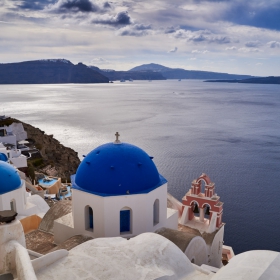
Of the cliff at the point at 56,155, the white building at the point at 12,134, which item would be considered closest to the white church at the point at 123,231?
the white building at the point at 12,134

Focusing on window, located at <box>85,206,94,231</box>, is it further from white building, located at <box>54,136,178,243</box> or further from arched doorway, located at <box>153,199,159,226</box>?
arched doorway, located at <box>153,199,159,226</box>

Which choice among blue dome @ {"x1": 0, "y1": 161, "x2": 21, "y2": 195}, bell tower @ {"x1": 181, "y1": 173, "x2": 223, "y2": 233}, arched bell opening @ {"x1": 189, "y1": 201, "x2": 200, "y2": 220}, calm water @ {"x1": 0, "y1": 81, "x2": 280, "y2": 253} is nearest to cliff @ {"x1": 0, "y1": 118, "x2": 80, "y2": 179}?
calm water @ {"x1": 0, "y1": 81, "x2": 280, "y2": 253}

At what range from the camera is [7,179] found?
15227mm

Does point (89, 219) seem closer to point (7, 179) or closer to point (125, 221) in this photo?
point (125, 221)

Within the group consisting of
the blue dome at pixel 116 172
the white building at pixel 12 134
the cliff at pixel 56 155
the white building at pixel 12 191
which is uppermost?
the blue dome at pixel 116 172

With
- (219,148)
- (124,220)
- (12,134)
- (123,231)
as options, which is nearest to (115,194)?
(124,220)

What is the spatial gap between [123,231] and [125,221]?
40cm

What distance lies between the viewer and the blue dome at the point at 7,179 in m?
15.0

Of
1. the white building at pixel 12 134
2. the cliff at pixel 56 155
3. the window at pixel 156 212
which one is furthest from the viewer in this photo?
the cliff at pixel 56 155

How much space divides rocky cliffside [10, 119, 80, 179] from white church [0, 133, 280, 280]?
22.2m

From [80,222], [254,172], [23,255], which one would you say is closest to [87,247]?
[23,255]

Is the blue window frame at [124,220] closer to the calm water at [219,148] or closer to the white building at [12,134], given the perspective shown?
the calm water at [219,148]

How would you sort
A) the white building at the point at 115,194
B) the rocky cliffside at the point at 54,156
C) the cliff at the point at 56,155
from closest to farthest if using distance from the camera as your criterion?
the white building at the point at 115,194
the rocky cliffside at the point at 54,156
the cliff at the point at 56,155

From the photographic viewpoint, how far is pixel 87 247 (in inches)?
333
